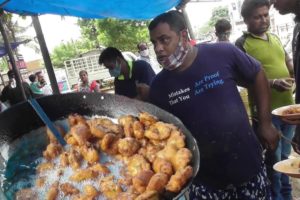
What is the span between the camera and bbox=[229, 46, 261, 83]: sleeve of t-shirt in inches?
95.8

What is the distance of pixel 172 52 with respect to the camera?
2.34 metres

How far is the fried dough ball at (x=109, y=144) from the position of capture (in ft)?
5.74

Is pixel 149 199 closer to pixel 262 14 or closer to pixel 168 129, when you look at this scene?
pixel 168 129

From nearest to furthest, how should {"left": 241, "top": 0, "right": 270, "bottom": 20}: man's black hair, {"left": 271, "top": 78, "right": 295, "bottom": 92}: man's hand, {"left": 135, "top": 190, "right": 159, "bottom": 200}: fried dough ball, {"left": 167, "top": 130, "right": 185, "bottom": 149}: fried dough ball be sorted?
{"left": 135, "top": 190, "right": 159, "bottom": 200}: fried dough ball < {"left": 167, "top": 130, "right": 185, "bottom": 149}: fried dough ball < {"left": 271, "top": 78, "right": 295, "bottom": 92}: man's hand < {"left": 241, "top": 0, "right": 270, "bottom": 20}: man's black hair

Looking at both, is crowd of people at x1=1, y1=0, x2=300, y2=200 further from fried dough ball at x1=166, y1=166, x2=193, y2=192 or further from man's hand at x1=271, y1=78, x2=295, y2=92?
fried dough ball at x1=166, y1=166, x2=193, y2=192

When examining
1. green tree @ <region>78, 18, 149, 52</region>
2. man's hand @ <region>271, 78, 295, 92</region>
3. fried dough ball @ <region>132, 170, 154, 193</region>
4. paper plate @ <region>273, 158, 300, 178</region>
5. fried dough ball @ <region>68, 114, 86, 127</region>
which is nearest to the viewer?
fried dough ball @ <region>132, 170, 154, 193</region>

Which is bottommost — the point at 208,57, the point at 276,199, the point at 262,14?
the point at 276,199

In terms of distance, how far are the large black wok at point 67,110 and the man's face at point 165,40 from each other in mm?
479

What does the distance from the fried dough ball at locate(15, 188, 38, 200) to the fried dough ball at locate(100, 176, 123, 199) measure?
1.09 feet

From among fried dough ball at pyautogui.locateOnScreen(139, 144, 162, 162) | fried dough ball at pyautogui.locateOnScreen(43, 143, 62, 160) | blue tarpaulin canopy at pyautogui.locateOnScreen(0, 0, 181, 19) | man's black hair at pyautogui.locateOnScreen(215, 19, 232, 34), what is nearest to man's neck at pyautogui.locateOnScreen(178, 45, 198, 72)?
fried dough ball at pyautogui.locateOnScreen(139, 144, 162, 162)

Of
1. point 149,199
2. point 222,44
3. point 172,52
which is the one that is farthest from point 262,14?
point 149,199

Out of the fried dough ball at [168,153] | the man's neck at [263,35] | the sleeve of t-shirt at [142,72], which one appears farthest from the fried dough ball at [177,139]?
the sleeve of t-shirt at [142,72]

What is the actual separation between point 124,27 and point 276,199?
26134 mm

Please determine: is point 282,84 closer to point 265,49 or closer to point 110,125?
point 265,49
